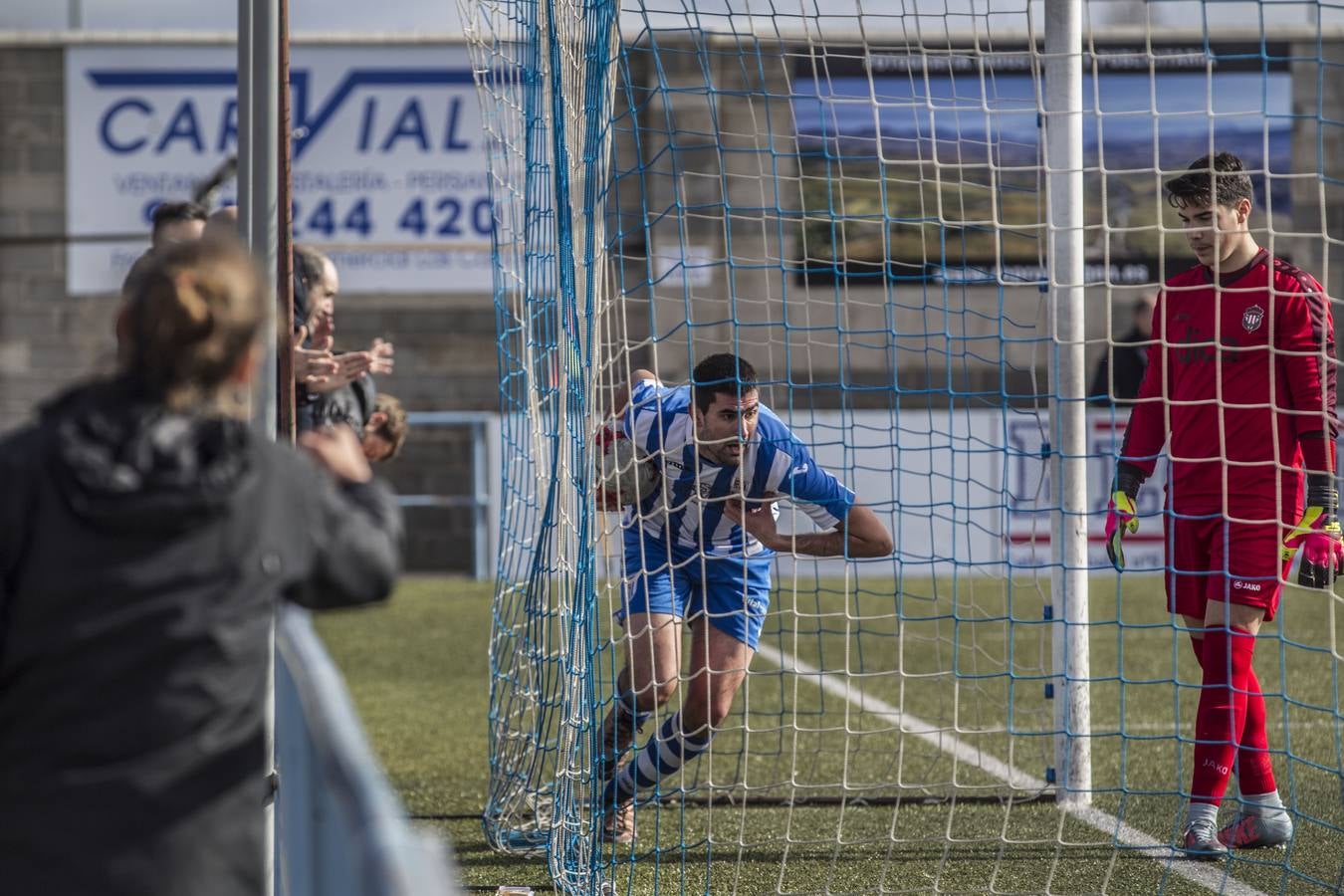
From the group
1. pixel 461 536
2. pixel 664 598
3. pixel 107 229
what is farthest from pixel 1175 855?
pixel 107 229

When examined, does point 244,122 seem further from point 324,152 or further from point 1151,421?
point 324,152

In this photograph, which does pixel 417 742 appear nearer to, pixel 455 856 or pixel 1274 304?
pixel 455 856

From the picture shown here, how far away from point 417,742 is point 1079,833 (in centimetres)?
289

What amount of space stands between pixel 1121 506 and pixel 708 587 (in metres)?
1.29

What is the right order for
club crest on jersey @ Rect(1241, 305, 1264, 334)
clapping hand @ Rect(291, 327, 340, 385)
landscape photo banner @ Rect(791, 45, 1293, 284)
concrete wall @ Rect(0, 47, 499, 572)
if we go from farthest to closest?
1. concrete wall @ Rect(0, 47, 499, 572)
2. landscape photo banner @ Rect(791, 45, 1293, 284)
3. club crest on jersey @ Rect(1241, 305, 1264, 334)
4. clapping hand @ Rect(291, 327, 340, 385)

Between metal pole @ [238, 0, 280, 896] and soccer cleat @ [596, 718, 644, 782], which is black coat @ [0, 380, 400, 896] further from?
soccer cleat @ [596, 718, 644, 782]

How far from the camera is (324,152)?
15.4m

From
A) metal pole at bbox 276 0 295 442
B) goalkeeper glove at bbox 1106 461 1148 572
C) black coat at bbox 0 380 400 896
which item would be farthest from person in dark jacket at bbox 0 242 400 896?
goalkeeper glove at bbox 1106 461 1148 572

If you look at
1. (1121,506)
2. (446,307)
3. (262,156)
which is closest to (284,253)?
(262,156)

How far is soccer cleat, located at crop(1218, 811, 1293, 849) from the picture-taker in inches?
172

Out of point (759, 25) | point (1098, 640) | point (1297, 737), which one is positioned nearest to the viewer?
point (1297, 737)

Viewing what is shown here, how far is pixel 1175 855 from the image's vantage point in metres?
4.42

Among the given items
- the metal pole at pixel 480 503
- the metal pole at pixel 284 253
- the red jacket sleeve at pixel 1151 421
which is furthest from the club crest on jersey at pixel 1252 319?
the metal pole at pixel 480 503

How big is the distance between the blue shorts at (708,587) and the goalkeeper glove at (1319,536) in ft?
5.06
